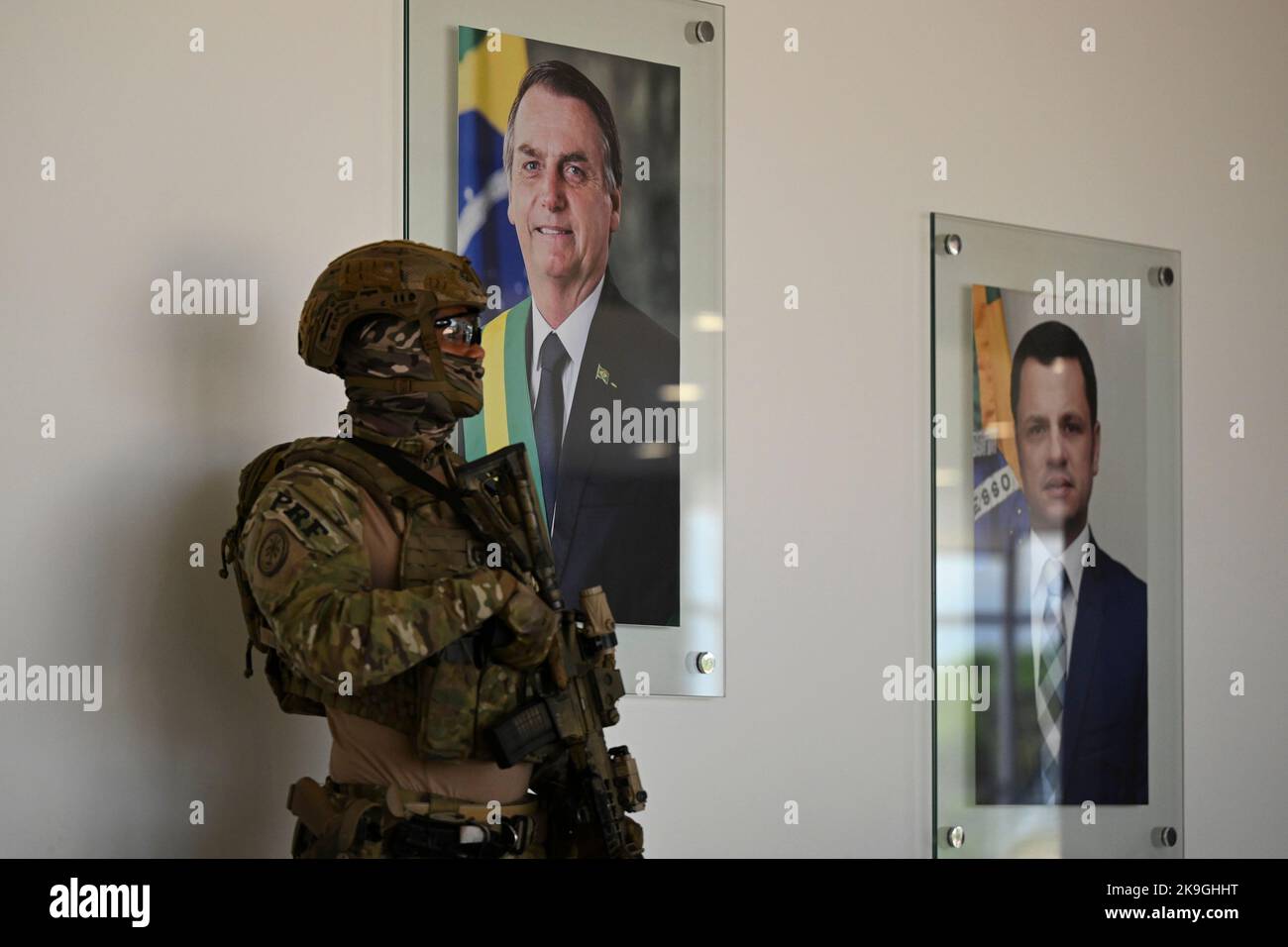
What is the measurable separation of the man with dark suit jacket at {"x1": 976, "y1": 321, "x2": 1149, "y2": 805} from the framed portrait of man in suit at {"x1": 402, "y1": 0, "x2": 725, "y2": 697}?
0.82m

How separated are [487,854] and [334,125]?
121 cm

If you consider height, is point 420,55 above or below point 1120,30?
below

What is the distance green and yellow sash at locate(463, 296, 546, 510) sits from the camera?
8.27ft

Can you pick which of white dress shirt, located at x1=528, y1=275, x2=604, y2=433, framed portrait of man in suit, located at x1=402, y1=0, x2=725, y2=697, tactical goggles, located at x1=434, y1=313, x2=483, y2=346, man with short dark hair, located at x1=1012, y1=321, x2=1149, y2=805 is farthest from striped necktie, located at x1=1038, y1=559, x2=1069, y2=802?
Result: tactical goggles, located at x1=434, y1=313, x2=483, y2=346

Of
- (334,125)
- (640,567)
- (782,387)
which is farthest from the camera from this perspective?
(782,387)

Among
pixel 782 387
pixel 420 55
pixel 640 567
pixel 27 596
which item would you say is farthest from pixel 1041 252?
pixel 27 596

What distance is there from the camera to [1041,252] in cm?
325

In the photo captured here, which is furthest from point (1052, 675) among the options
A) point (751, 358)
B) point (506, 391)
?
point (506, 391)

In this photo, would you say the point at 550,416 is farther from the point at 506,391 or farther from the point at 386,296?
the point at 386,296

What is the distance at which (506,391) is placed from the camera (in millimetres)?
2553

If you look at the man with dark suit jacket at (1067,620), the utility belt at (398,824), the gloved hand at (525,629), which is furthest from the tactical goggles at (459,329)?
the man with dark suit jacket at (1067,620)
